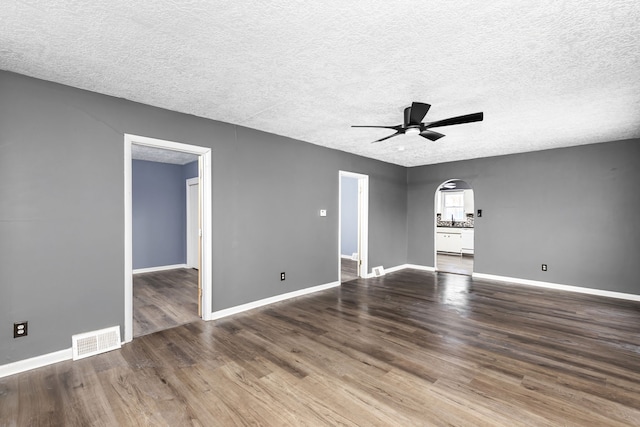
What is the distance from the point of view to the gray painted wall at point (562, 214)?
186 inches

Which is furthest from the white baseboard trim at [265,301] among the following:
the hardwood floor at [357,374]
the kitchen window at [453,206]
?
the kitchen window at [453,206]

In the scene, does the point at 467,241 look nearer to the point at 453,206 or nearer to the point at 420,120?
the point at 453,206

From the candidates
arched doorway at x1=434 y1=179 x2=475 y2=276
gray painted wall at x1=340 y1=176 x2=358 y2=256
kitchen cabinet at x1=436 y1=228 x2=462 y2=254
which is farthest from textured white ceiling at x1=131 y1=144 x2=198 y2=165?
kitchen cabinet at x1=436 y1=228 x2=462 y2=254

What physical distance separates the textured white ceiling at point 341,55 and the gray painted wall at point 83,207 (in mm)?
288

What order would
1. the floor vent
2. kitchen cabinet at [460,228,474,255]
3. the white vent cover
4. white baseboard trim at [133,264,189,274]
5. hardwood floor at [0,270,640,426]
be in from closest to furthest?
1. hardwood floor at [0,270,640,426]
2. the white vent cover
3. the floor vent
4. white baseboard trim at [133,264,189,274]
5. kitchen cabinet at [460,228,474,255]

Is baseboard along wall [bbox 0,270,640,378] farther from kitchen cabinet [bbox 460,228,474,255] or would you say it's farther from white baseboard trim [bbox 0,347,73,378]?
kitchen cabinet [bbox 460,228,474,255]

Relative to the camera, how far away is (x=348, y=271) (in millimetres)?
6590

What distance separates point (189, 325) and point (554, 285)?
6.15 meters

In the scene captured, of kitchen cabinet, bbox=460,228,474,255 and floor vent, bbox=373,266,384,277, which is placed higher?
kitchen cabinet, bbox=460,228,474,255

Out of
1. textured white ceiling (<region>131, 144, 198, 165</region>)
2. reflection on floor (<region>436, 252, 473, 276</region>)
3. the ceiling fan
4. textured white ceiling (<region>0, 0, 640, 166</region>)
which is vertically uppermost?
textured white ceiling (<region>131, 144, 198, 165</region>)

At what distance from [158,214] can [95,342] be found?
4447 millimetres

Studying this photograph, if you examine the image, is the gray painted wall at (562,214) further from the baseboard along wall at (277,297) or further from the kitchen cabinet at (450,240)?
the kitchen cabinet at (450,240)

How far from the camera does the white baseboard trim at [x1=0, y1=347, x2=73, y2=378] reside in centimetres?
239

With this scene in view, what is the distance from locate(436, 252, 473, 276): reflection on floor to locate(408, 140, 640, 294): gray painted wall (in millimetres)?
715
